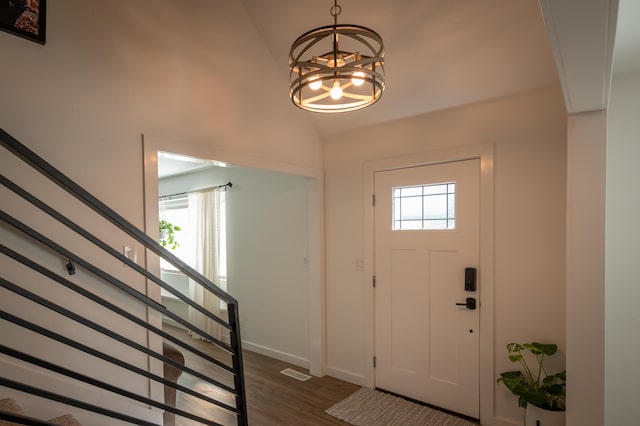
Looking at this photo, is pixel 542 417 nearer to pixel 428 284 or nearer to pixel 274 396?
pixel 428 284

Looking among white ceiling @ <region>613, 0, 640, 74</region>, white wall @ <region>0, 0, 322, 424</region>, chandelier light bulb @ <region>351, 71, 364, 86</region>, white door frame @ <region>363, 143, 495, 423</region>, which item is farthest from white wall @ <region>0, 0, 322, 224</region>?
white ceiling @ <region>613, 0, 640, 74</region>

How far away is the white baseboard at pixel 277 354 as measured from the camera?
399cm

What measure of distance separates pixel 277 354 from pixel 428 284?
87.1 inches

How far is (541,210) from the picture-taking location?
2551 mm

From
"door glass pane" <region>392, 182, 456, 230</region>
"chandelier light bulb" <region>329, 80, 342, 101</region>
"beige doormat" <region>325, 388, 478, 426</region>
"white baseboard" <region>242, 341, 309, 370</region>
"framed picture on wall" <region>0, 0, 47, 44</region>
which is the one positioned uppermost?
"framed picture on wall" <region>0, 0, 47, 44</region>

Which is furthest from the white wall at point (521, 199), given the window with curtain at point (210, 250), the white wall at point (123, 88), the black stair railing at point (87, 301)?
the window with curtain at point (210, 250)

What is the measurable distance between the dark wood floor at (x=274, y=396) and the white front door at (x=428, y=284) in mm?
577

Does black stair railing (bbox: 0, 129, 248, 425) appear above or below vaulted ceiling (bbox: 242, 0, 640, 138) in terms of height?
below

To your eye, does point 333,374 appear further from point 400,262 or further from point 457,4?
point 457,4

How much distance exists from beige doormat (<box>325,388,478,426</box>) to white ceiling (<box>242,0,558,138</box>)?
2.62m

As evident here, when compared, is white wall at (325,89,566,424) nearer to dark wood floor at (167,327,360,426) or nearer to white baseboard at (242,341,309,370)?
dark wood floor at (167,327,360,426)

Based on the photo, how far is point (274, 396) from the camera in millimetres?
3266

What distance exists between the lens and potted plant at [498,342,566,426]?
227 cm

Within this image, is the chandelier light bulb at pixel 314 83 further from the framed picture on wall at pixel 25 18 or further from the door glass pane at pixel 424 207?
the door glass pane at pixel 424 207
